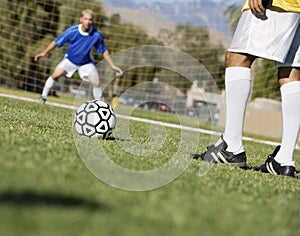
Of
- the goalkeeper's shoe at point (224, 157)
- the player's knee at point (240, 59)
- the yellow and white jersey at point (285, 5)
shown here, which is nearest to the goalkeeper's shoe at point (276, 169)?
the goalkeeper's shoe at point (224, 157)

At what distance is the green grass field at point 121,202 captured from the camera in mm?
2010

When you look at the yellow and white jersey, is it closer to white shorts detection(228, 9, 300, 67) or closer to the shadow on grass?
white shorts detection(228, 9, 300, 67)

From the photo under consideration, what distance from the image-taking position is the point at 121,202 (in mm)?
2479

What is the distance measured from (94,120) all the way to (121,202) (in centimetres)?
297

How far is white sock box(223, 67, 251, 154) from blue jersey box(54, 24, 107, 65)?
262 inches

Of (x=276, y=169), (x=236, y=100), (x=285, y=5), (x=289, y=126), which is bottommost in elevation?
(x=276, y=169)

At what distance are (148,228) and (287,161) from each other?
2.92 m

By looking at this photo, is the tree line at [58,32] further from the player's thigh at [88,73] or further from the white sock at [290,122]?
the white sock at [290,122]

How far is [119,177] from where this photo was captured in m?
3.06

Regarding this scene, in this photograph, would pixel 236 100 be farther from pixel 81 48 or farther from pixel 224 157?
pixel 81 48

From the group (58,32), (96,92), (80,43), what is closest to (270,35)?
(96,92)

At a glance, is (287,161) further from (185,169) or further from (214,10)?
(214,10)

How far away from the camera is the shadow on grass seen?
2.15 metres

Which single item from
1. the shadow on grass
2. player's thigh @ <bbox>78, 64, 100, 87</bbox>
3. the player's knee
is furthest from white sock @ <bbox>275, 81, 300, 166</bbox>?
player's thigh @ <bbox>78, 64, 100, 87</bbox>
